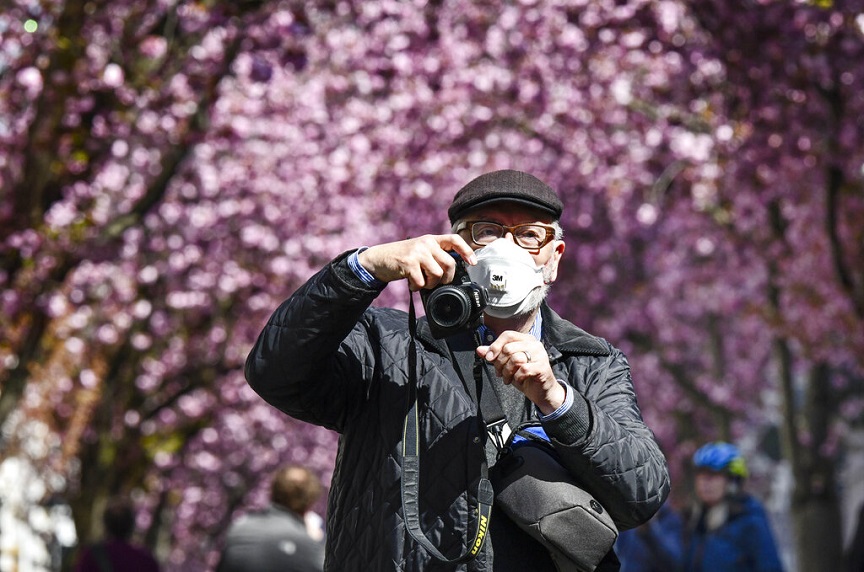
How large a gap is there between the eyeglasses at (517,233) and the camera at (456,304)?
27 centimetres

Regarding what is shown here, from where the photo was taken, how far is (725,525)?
797cm

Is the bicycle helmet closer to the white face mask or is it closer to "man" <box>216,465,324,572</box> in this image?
"man" <box>216,465,324,572</box>

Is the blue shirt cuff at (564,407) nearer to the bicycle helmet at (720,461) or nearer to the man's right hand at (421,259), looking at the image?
the man's right hand at (421,259)

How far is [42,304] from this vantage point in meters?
11.1

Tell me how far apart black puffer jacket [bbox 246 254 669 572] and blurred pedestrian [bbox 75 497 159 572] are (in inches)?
186

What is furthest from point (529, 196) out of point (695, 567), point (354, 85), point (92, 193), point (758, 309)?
point (758, 309)

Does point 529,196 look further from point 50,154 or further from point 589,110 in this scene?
point 589,110

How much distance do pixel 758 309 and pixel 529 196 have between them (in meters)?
16.4

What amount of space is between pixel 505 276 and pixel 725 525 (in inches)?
194

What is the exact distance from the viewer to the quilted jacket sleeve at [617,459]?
3275 millimetres

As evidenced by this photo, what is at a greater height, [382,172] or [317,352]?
[382,172]

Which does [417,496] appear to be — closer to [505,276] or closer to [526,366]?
[526,366]

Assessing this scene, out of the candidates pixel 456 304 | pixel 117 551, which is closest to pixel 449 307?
pixel 456 304

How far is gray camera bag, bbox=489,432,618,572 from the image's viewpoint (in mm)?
3303
